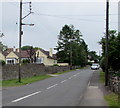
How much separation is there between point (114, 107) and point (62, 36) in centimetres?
9785

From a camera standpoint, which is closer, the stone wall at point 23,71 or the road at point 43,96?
the road at point 43,96

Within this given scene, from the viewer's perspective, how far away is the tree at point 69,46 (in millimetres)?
100250

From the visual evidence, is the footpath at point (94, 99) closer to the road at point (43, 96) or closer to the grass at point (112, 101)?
the grass at point (112, 101)

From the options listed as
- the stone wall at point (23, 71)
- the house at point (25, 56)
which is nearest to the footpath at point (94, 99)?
the stone wall at point (23, 71)

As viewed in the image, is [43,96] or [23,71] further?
[23,71]

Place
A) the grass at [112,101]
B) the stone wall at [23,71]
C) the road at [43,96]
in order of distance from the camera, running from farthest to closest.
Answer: the stone wall at [23,71] < the road at [43,96] < the grass at [112,101]

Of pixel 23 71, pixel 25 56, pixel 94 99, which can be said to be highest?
pixel 25 56

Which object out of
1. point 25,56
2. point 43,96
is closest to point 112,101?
point 43,96

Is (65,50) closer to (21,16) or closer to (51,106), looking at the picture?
(21,16)

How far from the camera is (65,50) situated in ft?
342

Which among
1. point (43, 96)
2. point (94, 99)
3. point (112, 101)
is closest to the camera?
point (112, 101)

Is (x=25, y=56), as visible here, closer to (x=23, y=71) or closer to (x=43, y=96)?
(x=23, y=71)

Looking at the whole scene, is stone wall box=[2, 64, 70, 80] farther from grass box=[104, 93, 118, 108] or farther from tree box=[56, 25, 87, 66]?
tree box=[56, 25, 87, 66]

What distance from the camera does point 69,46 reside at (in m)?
103
